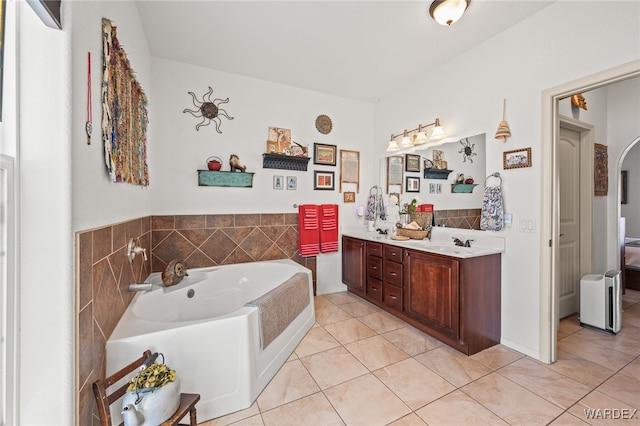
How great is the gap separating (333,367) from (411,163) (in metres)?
2.51

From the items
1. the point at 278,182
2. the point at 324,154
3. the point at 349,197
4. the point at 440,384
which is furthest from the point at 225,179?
the point at 440,384

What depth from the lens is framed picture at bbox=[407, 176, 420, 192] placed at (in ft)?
11.0

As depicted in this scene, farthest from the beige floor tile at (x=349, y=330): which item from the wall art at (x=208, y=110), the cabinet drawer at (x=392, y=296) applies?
the wall art at (x=208, y=110)

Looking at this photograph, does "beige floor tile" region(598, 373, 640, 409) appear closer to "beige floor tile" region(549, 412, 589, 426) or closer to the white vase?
"beige floor tile" region(549, 412, 589, 426)

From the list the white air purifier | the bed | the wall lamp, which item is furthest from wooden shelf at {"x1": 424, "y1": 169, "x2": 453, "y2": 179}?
the bed

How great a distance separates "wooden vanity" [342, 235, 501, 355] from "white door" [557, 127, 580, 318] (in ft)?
3.67

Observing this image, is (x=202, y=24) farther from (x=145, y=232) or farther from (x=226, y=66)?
(x=145, y=232)

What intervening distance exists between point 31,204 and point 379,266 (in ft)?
9.36

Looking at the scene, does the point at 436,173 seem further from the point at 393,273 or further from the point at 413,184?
the point at 393,273

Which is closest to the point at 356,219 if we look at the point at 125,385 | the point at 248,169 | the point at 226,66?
the point at 248,169

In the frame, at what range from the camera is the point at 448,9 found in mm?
1890

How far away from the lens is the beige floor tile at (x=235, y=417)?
1557mm

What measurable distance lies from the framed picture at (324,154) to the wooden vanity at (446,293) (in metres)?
1.38

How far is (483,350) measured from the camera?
2.30 m
